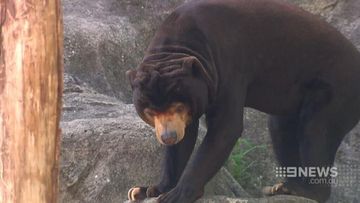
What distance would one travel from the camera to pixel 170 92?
20.3 ft

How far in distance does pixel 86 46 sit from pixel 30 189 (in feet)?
14.0

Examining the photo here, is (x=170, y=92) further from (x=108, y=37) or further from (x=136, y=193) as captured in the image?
(x=108, y=37)

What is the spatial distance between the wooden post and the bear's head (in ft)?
4.74

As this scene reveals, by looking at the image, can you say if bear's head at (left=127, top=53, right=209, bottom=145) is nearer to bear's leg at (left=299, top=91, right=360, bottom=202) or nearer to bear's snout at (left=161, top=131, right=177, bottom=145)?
bear's snout at (left=161, top=131, right=177, bottom=145)

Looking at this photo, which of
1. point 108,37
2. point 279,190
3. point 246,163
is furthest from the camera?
point 108,37

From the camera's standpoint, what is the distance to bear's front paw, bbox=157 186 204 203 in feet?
20.4

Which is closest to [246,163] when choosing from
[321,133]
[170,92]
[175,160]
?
[321,133]

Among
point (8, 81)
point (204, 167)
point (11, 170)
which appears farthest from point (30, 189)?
point (204, 167)

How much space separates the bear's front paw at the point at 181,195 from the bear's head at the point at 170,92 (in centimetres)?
28

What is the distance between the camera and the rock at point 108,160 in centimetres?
702

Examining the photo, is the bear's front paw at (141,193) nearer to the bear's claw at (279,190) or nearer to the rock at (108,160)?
the rock at (108,160)

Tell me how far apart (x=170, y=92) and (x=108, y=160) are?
1047 millimetres

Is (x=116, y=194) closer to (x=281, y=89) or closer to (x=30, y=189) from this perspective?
(x=281, y=89)

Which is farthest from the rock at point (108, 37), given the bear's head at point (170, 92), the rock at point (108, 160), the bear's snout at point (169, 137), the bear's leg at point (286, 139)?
the bear's snout at point (169, 137)
